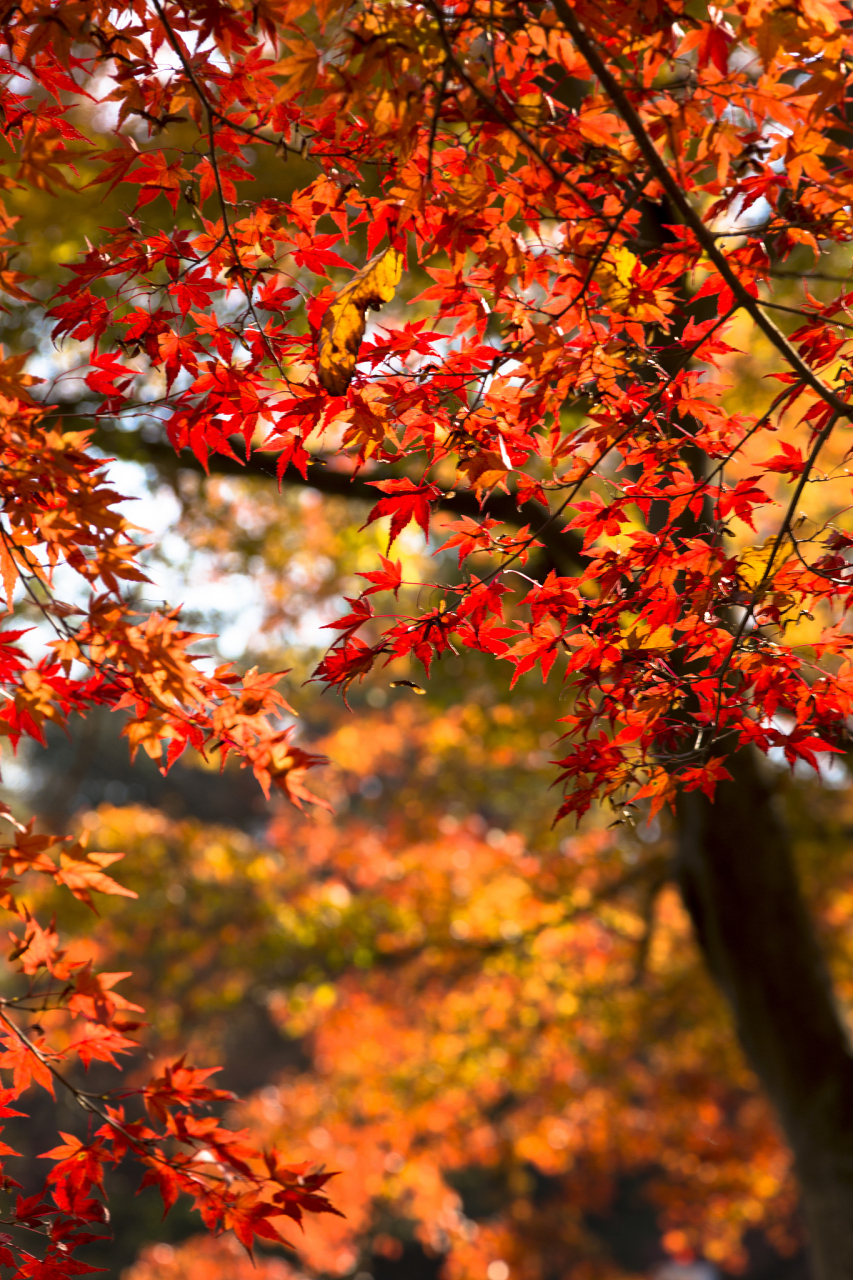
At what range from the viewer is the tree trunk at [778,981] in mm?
3646

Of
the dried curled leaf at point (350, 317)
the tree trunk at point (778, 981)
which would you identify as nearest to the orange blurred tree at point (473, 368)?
the dried curled leaf at point (350, 317)

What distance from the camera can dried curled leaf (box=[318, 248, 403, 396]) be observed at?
4.25 feet

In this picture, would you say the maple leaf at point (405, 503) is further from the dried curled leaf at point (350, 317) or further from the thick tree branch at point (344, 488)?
the thick tree branch at point (344, 488)

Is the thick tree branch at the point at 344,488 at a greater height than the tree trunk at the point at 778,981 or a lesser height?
greater

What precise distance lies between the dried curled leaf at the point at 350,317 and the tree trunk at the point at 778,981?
113 inches

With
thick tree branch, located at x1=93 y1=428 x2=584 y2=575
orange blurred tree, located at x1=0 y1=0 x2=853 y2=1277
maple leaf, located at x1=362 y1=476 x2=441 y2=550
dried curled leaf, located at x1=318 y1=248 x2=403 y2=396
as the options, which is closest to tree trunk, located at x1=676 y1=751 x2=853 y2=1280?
thick tree branch, located at x1=93 y1=428 x2=584 y2=575

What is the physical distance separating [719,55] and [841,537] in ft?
2.40

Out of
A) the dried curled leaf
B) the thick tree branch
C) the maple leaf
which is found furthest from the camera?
the thick tree branch

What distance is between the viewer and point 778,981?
3770mm

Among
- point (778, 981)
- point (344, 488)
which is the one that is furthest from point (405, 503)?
point (778, 981)

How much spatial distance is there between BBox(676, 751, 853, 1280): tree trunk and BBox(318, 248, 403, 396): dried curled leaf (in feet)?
9.41

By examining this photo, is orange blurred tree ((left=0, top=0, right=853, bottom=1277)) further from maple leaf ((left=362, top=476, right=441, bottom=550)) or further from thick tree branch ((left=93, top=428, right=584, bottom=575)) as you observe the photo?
thick tree branch ((left=93, top=428, right=584, bottom=575))

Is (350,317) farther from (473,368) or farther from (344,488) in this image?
(344,488)

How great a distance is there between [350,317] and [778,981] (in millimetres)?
3496
